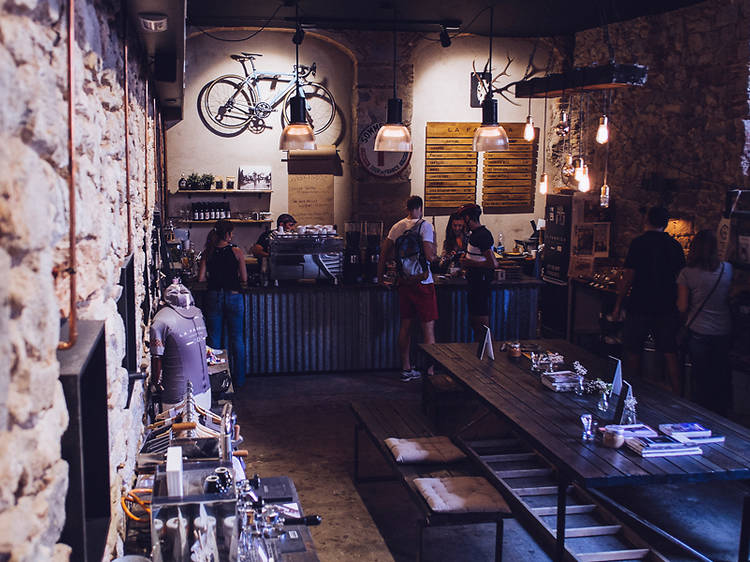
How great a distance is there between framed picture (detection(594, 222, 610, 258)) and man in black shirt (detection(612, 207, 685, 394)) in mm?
2660

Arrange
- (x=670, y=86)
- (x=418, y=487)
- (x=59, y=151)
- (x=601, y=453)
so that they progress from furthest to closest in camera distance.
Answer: (x=670, y=86) < (x=418, y=487) < (x=601, y=453) < (x=59, y=151)

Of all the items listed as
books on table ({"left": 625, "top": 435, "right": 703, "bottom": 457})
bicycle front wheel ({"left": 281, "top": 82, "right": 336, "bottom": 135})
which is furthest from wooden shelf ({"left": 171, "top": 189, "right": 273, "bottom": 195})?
books on table ({"left": 625, "top": 435, "right": 703, "bottom": 457})

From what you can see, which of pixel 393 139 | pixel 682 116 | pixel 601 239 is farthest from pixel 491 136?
pixel 601 239

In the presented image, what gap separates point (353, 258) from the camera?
A: 8.41 meters

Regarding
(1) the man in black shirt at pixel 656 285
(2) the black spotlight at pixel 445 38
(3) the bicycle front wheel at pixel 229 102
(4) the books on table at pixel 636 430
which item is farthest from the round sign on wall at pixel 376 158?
(4) the books on table at pixel 636 430

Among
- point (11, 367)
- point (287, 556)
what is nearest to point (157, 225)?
point (287, 556)

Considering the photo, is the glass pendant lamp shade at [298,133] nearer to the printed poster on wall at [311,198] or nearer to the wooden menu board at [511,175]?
the printed poster on wall at [311,198]

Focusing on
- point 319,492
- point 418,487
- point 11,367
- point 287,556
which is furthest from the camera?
point 319,492

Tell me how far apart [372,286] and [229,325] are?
5.08 feet

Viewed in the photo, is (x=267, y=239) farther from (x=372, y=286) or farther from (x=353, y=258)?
(x=372, y=286)

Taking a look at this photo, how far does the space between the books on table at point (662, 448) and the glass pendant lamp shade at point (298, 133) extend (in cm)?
453

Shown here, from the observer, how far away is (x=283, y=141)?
25.2 feet

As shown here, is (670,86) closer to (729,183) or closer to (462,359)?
(729,183)

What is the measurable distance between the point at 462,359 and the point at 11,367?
188 inches
